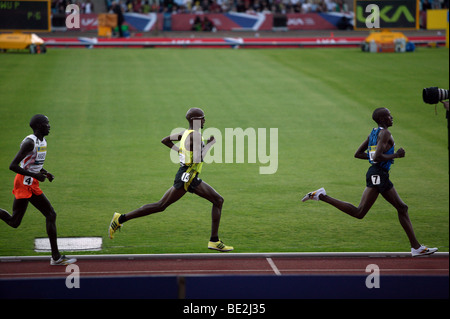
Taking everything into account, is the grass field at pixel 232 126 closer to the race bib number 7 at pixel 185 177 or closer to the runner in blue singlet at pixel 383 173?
the runner in blue singlet at pixel 383 173

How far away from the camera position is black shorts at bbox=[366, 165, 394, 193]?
33.1ft

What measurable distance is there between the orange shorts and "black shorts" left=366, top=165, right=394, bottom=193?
5.05 metres

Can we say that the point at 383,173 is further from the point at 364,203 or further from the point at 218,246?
the point at 218,246

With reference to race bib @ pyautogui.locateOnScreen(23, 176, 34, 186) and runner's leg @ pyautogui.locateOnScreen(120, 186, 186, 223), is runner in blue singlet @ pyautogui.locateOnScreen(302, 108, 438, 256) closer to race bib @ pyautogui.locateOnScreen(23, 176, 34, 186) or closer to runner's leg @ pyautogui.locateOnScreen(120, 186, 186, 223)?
runner's leg @ pyautogui.locateOnScreen(120, 186, 186, 223)

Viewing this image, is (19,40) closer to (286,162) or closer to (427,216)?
(286,162)

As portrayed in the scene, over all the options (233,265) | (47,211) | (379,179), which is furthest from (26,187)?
(379,179)

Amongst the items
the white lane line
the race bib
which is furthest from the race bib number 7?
the race bib

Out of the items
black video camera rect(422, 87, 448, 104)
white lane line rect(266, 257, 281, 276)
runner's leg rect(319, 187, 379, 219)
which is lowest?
white lane line rect(266, 257, 281, 276)

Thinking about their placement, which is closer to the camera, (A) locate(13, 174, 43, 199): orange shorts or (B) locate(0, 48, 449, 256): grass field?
(A) locate(13, 174, 43, 199): orange shorts

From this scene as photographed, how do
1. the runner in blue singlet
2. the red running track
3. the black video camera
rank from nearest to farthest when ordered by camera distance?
1. the black video camera
2. the red running track
3. the runner in blue singlet
